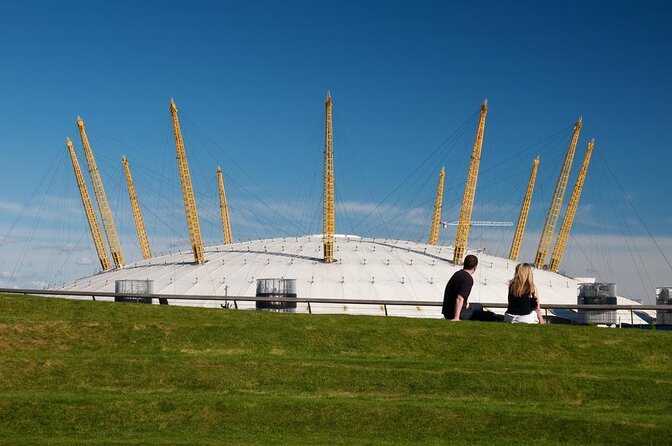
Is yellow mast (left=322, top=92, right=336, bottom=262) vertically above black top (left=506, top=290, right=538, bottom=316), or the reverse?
yellow mast (left=322, top=92, right=336, bottom=262)

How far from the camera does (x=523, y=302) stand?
23.7 metres

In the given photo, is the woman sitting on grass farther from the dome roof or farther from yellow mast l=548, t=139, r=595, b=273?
yellow mast l=548, t=139, r=595, b=273

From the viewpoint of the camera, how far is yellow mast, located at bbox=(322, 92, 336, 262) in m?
80.5

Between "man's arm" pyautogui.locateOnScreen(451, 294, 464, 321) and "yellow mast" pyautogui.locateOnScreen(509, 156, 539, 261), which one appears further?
"yellow mast" pyautogui.locateOnScreen(509, 156, 539, 261)

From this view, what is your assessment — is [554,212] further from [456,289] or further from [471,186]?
[456,289]

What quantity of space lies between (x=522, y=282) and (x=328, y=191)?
207 feet

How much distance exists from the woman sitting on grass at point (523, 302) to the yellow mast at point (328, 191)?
56.2 metres

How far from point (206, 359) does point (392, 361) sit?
509 centimetres

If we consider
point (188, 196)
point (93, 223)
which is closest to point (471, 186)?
point (188, 196)

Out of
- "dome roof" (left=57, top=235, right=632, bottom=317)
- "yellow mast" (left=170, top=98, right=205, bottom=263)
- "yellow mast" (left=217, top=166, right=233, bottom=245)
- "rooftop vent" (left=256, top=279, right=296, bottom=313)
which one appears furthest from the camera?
"yellow mast" (left=217, top=166, right=233, bottom=245)

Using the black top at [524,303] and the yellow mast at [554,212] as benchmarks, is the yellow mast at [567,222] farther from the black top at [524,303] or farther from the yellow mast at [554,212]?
the black top at [524,303]

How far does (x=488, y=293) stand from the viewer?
73562mm

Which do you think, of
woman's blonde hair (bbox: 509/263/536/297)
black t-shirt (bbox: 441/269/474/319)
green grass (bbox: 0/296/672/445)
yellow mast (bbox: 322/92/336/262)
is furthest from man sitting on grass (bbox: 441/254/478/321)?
yellow mast (bbox: 322/92/336/262)

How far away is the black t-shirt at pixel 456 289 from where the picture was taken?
22938mm
